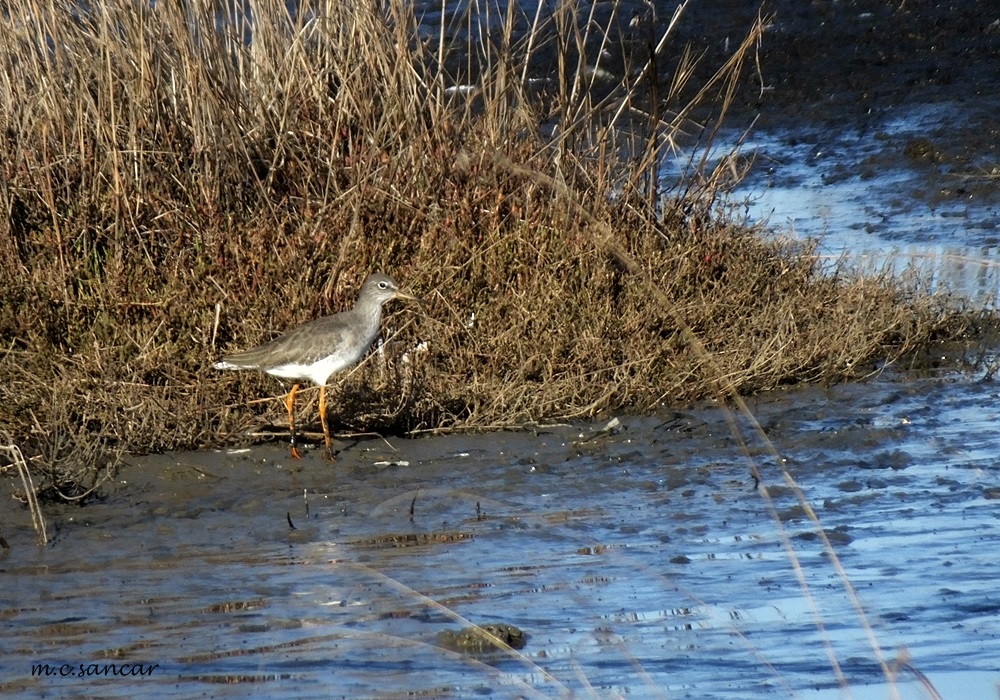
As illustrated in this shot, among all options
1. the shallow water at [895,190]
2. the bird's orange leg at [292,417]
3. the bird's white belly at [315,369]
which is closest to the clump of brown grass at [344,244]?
the bird's orange leg at [292,417]

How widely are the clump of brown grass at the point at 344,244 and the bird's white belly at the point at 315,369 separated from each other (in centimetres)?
37

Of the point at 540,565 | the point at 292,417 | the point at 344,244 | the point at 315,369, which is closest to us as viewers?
the point at 540,565

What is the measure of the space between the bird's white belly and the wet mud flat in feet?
1.37

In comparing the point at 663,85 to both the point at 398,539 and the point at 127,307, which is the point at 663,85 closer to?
the point at 127,307

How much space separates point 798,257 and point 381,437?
2908mm

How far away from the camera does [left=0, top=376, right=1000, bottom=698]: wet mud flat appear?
4.82 m

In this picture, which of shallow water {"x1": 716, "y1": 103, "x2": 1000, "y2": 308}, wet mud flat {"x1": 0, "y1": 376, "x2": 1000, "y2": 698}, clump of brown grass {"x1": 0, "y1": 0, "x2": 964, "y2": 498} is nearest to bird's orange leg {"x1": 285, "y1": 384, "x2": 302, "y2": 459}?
wet mud flat {"x1": 0, "y1": 376, "x2": 1000, "y2": 698}

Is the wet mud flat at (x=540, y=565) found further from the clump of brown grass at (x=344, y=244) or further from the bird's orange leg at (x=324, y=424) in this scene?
the clump of brown grass at (x=344, y=244)

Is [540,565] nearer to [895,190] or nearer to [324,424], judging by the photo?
[324,424]

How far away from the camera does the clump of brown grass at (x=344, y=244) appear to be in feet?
24.4

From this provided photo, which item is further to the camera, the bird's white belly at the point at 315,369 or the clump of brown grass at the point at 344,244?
the clump of brown grass at the point at 344,244

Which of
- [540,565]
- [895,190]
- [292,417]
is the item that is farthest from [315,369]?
[895,190]

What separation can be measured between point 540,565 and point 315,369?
1.82 meters

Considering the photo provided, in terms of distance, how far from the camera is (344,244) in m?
7.82
